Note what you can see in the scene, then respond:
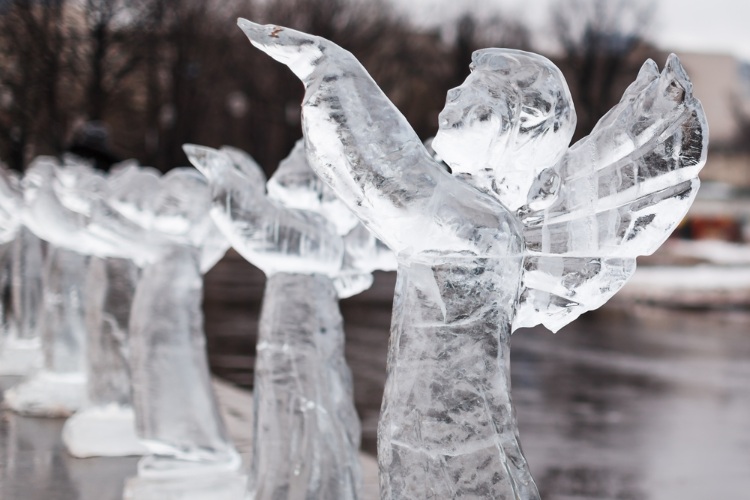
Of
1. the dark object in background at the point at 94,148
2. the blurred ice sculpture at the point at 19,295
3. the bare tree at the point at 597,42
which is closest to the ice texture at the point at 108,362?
the blurred ice sculpture at the point at 19,295

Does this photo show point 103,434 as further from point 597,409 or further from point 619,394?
point 619,394

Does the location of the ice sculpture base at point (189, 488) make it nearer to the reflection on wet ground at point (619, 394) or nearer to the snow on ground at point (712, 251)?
the reflection on wet ground at point (619, 394)

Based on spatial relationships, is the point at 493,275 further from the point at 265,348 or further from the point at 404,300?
the point at 265,348

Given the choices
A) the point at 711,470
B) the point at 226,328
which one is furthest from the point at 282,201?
the point at 226,328

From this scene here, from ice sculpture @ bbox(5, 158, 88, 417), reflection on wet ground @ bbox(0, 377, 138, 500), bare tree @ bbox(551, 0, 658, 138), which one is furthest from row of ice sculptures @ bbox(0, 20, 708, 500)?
bare tree @ bbox(551, 0, 658, 138)

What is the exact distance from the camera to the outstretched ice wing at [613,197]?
9.01 ft

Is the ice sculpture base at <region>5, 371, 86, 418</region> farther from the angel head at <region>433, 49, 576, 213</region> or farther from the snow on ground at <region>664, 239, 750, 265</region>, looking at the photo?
the snow on ground at <region>664, 239, 750, 265</region>

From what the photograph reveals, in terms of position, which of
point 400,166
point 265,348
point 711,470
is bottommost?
point 711,470

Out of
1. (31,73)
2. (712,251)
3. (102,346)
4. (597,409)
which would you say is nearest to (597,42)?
(712,251)

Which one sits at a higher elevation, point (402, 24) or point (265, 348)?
point (402, 24)

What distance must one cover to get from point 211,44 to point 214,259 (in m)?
20.5

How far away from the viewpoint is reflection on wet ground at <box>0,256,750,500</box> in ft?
19.4

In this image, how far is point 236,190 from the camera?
150 inches

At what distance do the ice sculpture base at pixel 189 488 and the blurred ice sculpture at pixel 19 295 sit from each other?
3.72 meters
